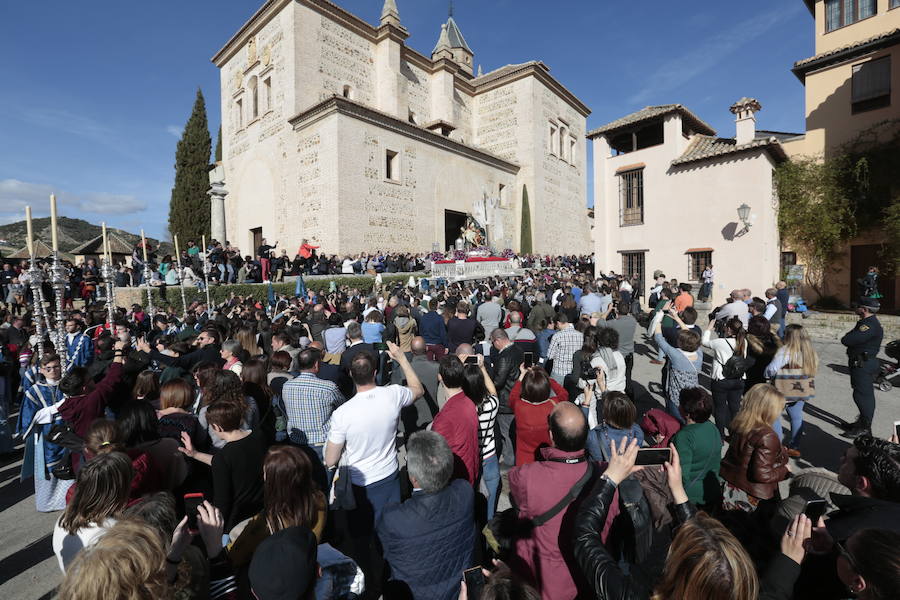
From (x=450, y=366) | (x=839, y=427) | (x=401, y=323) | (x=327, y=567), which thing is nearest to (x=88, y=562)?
(x=327, y=567)

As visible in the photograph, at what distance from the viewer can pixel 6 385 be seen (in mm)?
6270

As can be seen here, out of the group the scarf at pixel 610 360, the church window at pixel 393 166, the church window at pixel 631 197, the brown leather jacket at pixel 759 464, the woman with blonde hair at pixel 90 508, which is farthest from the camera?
the church window at pixel 393 166

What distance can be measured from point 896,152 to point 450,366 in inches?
735

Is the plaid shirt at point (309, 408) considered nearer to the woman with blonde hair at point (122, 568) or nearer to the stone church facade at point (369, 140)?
the woman with blonde hair at point (122, 568)

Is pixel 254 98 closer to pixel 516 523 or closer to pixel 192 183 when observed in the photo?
pixel 192 183

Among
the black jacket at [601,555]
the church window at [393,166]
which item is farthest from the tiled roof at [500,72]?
the black jacket at [601,555]

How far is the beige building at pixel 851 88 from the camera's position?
14383 mm

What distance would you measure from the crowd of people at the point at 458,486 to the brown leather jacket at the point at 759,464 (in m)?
0.01

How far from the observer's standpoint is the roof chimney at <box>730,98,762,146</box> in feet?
50.0

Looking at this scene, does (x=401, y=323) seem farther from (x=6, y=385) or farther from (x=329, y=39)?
(x=329, y=39)

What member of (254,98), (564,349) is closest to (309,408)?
(564,349)

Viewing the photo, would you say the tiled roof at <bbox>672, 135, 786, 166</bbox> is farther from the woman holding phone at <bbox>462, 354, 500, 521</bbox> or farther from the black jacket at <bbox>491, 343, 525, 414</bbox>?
the woman holding phone at <bbox>462, 354, 500, 521</bbox>

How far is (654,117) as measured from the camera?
54.4 feet

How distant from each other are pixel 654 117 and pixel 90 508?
19158 mm
